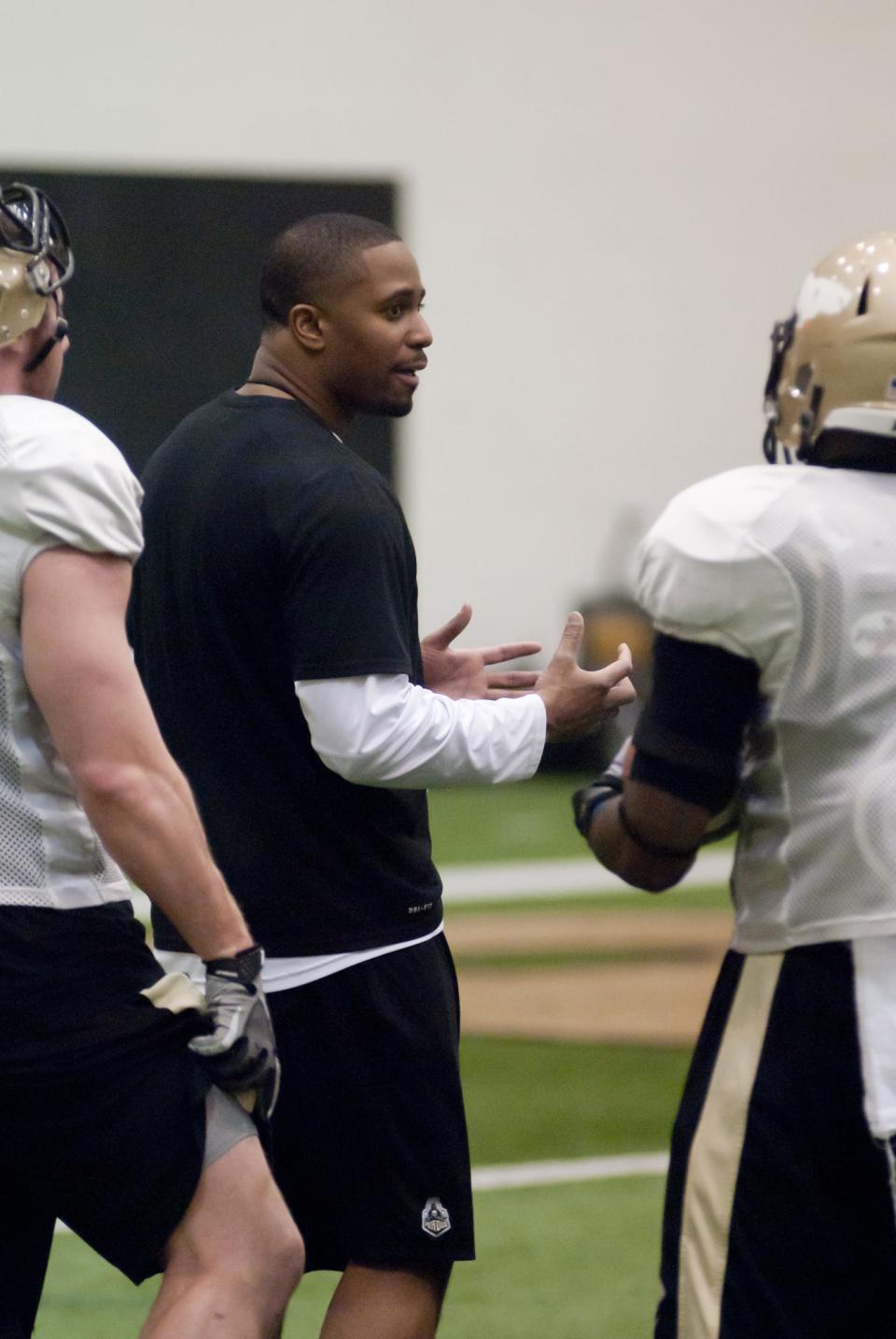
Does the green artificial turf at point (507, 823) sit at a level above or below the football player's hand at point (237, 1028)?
below

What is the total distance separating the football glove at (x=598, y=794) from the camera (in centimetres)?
193

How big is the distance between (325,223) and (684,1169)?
4.37 feet

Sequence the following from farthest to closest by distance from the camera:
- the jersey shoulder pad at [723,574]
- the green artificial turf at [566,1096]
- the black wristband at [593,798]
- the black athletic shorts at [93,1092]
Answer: the green artificial turf at [566,1096] → the black wristband at [593,798] → the black athletic shorts at [93,1092] → the jersey shoulder pad at [723,574]

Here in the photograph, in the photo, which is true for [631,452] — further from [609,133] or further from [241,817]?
[241,817]

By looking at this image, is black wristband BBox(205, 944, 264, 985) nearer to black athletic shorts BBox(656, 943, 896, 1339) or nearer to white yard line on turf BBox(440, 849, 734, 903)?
black athletic shorts BBox(656, 943, 896, 1339)

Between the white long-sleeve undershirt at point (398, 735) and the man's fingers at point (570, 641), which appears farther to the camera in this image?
the man's fingers at point (570, 641)

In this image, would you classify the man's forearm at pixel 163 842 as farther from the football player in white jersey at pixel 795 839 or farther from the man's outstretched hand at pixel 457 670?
the man's outstretched hand at pixel 457 670

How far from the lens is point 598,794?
1936 millimetres

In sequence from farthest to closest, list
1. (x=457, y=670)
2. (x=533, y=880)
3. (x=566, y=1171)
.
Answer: (x=533, y=880), (x=566, y=1171), (x=457, y=670)

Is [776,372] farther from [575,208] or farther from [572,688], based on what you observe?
[575,208]

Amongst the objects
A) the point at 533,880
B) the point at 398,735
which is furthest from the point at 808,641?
the point at 533,880

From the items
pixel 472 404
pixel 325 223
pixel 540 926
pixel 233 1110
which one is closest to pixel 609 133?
pixel 472 404

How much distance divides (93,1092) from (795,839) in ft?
2.42

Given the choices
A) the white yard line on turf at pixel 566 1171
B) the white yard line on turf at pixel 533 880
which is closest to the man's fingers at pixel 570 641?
the white yard line on turf at pixel 566 1171
